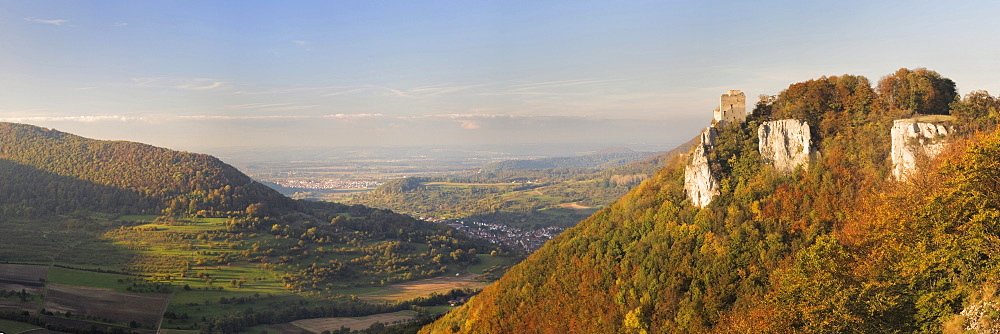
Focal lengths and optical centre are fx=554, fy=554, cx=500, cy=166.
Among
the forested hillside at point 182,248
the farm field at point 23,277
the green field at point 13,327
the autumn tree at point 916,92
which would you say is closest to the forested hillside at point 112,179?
the forested hillside at point 182,248

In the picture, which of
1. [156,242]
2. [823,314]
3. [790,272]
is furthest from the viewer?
[156,242]

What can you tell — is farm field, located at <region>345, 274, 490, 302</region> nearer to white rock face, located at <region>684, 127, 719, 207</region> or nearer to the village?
the village

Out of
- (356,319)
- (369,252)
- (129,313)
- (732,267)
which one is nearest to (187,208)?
(369,252)

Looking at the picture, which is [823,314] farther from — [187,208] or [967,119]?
[187,208]

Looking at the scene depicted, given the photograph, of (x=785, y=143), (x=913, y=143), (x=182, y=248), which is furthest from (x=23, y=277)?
(x=913, y=143)

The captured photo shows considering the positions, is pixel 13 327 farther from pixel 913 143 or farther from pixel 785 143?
pixel 913 143

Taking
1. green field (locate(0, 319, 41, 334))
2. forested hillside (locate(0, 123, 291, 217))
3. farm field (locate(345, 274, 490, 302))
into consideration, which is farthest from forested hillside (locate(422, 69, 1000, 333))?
forested hillside (locate(0, 123, 291, 217))

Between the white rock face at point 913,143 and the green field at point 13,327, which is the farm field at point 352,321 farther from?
the white rock face at point 913,143
